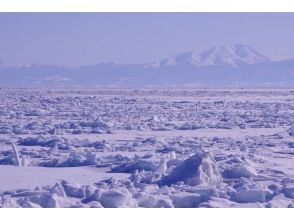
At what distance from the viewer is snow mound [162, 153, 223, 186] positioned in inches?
273

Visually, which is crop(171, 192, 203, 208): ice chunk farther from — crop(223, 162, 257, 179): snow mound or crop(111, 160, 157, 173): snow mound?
crop(111, 160, 157, 173): snow mound

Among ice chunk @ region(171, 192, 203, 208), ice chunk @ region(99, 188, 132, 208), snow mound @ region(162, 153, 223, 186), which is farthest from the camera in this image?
snow mound @ region(162, 153, 223, 186)

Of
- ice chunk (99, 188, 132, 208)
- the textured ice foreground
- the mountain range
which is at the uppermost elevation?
ice chunk (99, 188, 132, 208)

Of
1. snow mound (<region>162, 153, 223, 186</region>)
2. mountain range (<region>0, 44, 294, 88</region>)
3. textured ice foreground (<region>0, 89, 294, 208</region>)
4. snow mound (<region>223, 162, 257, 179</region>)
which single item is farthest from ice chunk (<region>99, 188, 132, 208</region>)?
mountain range (<region>0, 44, 294, 88</region>)

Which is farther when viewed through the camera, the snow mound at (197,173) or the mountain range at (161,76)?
the mountain range at (161,76)

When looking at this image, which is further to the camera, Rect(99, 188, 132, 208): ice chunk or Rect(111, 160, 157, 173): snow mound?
Rect(111, 160, 157, 173): snow mound

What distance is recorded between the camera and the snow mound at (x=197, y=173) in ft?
22.7

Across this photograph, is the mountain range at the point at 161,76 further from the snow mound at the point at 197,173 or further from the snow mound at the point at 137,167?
the snow mound at the point at 197,173

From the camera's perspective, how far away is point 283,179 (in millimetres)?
7504

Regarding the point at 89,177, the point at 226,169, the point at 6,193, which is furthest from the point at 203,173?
the point at 6,193

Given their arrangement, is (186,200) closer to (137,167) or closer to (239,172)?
(239,172)

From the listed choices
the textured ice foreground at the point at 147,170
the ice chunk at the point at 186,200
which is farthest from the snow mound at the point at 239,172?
the ice chunk at the point at 186,200

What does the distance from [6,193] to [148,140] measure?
522cm
